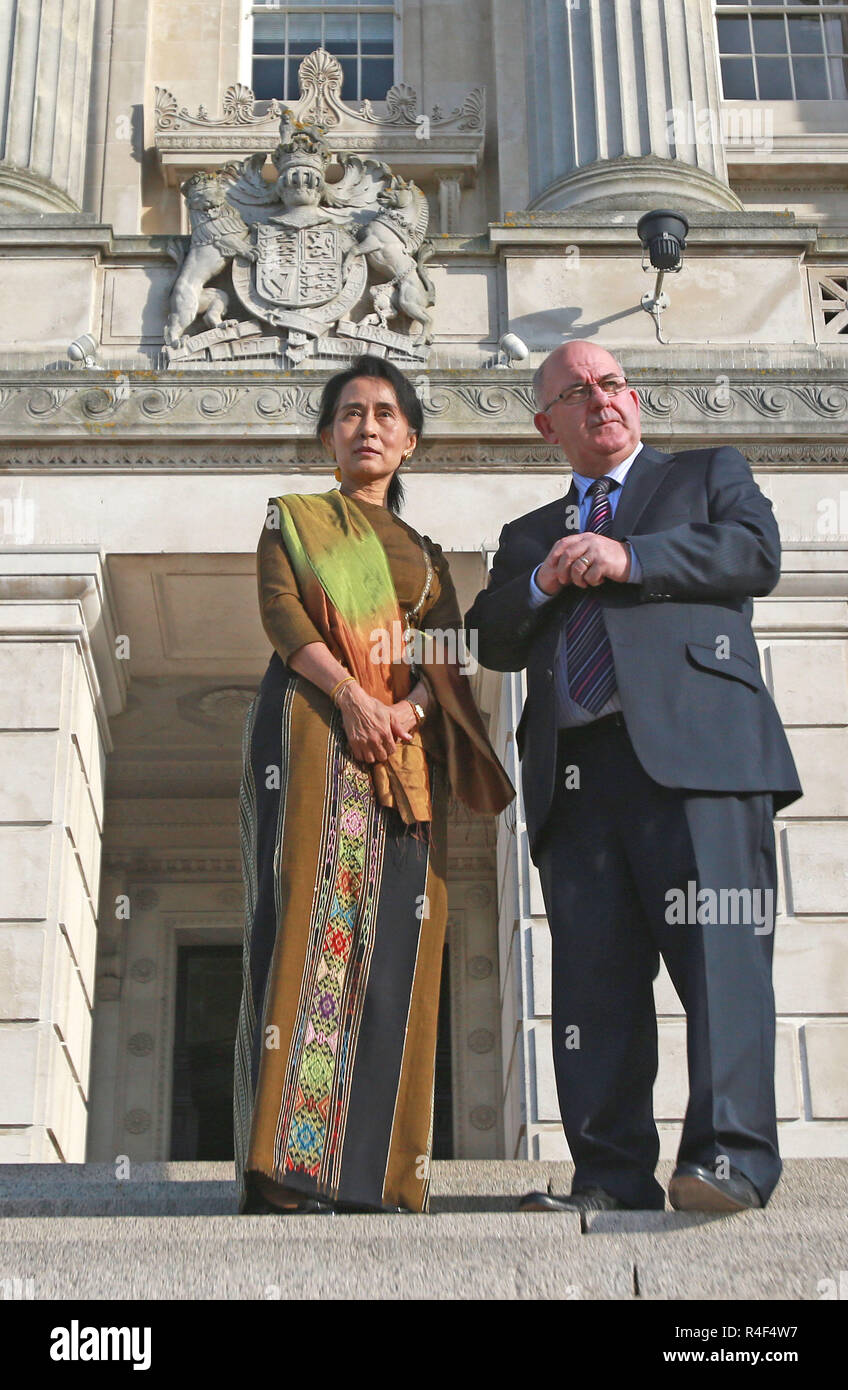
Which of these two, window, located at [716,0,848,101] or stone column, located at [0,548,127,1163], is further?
window, located at [716,0,848,101]

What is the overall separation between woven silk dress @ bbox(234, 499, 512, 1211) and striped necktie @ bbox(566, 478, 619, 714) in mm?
666

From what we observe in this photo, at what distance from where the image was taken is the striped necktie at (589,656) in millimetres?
5629

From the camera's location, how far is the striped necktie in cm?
563

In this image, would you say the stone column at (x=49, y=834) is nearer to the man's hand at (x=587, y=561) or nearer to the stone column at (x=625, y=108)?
the stone column at (x=625, y=108)

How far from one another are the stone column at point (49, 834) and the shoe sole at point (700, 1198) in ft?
19.4

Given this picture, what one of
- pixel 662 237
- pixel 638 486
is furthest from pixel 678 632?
pixel 662 237

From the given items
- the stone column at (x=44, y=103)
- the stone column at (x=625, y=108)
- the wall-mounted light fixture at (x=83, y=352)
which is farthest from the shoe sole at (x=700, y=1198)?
the stone column at (x=44, y=103)

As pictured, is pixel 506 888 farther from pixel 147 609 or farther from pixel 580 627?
pixel 580 627

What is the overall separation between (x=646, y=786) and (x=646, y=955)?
50cm

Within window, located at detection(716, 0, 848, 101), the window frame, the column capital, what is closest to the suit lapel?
the column capital

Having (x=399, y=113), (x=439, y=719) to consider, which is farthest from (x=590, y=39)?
(x=439, y=719)

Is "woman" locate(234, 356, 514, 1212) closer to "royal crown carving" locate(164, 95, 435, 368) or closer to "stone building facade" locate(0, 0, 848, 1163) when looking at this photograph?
"stone building facade" locate(0, 0, 848, 1163)

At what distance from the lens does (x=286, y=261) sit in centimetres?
1288

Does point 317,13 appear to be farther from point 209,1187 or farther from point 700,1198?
point 700,1198
